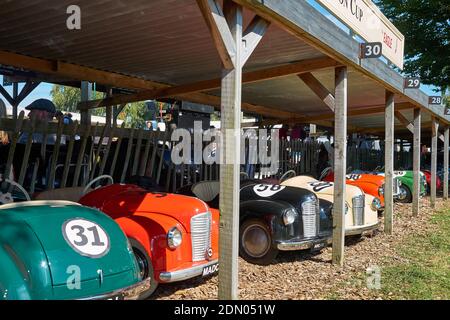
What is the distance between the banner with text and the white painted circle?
2410 mm

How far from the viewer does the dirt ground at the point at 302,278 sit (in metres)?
4.48

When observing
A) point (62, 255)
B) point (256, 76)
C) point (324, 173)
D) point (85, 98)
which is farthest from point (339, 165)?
point (85, 98)

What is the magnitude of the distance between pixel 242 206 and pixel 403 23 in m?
13.5

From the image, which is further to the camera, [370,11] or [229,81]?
[370,11]

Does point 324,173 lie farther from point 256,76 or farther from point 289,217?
point 289,217

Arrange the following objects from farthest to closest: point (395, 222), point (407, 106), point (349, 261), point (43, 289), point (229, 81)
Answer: point (407, 106) → point (395, 222) → point (349, 261) → point (229, 81) → point (43, 289)

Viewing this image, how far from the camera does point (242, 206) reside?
5793 mm

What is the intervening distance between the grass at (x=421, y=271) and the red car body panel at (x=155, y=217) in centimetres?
200

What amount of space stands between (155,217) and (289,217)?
1.93 metres

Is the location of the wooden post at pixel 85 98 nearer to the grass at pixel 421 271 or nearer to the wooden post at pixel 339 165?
the wooden post at pixel 339 165

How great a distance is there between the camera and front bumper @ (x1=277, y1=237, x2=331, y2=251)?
18.0 ft

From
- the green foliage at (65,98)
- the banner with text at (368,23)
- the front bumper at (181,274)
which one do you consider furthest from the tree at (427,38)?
the green foliage at (65,98)

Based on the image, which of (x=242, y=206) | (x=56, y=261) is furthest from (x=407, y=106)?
(x=56, y=261)

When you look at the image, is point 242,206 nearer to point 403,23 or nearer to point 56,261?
point 56,261
